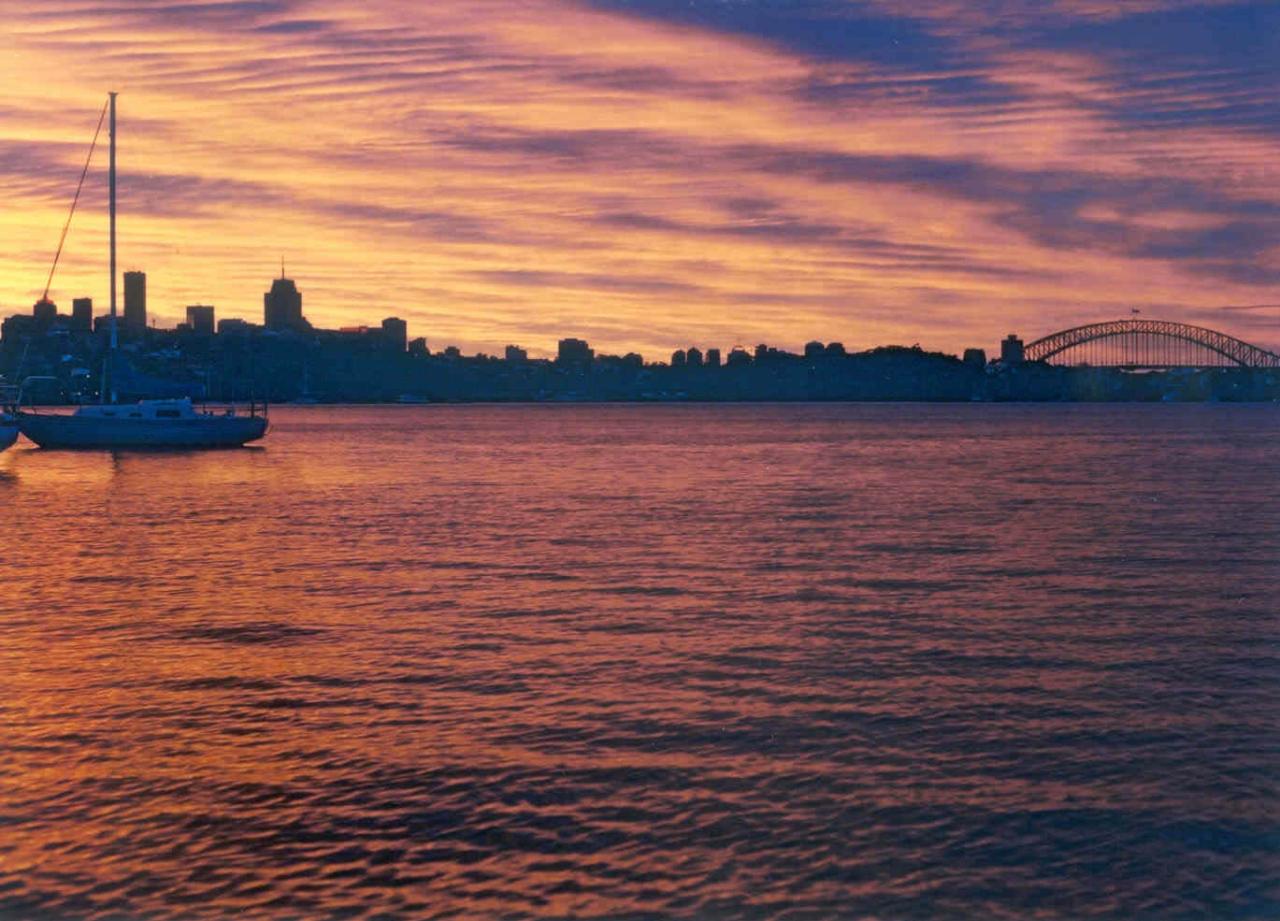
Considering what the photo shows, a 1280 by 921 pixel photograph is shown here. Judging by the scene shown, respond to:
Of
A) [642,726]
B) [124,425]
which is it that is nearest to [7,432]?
[124,425]

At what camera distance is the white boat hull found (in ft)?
343

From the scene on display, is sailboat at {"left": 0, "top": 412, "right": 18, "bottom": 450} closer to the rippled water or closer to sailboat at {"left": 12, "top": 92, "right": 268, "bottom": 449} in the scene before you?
sailboat at {"left": 12, "top": 92, "right": 268, "bottom": 449}

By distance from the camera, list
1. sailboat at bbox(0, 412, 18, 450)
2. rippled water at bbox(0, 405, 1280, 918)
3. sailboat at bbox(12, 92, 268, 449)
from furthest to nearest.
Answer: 1. sailboat at bbox(12, 92, 268, 449)
2. sailboat at bbox(0, 412, 18, 450)
3. rippled water at bbox(0, 405, 1280, 918)

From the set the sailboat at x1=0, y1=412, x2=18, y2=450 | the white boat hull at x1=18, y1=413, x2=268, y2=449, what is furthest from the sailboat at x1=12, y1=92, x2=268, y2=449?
the sailboat at x1=0, y1=412, x2=18, y2=450

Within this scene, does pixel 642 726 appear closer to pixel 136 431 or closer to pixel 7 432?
pixel 7 432

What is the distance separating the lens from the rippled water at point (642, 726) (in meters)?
13.9

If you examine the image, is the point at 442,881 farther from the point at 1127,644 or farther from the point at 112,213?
the point at 112,213

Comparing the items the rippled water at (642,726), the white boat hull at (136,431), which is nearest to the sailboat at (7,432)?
the white boat hull at (136,431)

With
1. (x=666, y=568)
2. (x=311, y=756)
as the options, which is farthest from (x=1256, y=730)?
(x=666, y=568)

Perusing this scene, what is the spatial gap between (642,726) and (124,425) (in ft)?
306

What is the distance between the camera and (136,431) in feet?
343

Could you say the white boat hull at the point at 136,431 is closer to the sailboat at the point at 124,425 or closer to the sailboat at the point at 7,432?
the sailboat at the point at 124,425

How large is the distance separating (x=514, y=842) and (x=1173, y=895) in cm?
678

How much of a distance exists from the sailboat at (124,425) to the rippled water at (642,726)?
60.2 meters
